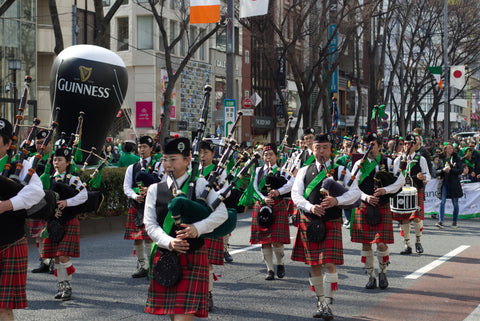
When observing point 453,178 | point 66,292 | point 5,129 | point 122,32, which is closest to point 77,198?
point 66,292

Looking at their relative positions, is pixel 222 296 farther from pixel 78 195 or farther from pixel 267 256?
pixel 78 195

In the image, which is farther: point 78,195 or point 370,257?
point 370,257

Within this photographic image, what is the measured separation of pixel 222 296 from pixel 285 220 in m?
1.76

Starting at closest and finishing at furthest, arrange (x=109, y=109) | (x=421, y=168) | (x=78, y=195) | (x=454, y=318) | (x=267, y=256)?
(x=454, y=318) → (x=78, y=195) → (x=267, y=256) → (x=421, y=168) → (x=109, y=109)

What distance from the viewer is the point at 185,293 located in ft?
15.3

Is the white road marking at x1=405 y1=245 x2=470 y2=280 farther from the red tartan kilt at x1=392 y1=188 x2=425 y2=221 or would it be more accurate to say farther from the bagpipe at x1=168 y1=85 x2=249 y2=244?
the bagpipe at x1=168 y1=85 x2=249 y2=244

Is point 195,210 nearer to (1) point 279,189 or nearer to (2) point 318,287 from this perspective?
(2) point 318,287

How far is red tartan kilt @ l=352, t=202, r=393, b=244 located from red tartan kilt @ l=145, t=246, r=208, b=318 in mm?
3788

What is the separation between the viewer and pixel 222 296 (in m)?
7.59

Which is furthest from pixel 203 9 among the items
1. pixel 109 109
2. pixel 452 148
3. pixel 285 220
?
pixel 285 220

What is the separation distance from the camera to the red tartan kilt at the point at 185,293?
466 cm

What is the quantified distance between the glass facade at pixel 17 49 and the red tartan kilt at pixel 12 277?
22538mm

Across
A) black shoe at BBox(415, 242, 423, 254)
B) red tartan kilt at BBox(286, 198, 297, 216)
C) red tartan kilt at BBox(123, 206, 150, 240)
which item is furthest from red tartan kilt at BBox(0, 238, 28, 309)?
black shoe at BBox(415, 242, 423, 254)

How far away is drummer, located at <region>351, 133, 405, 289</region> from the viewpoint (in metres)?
8.05
